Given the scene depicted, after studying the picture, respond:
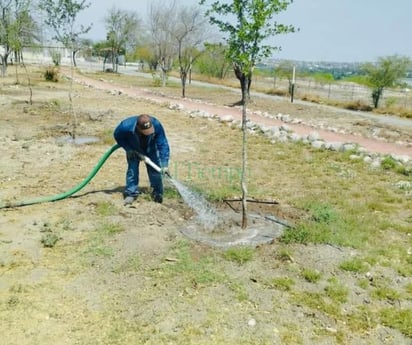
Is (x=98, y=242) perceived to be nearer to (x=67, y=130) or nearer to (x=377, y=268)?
(x=377, y=268)

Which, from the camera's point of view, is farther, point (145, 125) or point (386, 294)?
point (145, 125)

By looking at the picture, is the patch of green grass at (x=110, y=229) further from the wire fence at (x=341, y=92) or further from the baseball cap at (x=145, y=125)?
the wire fence at (x=341, y=92)

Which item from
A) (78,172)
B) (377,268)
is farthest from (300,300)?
(78,172)

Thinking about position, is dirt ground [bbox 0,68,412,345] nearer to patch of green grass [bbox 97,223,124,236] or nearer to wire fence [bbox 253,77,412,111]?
patch of green grass [bbox 97,223,124,236]

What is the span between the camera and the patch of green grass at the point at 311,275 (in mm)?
3968

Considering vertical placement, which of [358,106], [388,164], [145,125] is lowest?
[388,164]

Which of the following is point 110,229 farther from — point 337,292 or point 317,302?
point 337,292

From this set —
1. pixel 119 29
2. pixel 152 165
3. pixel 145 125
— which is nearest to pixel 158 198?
pixel 152 165

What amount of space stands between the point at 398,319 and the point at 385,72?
20701 mm

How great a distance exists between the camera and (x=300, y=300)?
3635mm

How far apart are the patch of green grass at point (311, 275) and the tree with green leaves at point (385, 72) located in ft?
63.8

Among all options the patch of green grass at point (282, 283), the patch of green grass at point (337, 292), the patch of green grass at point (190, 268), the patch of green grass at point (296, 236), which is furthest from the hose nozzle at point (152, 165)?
the patch of green grass at point (337, 292)

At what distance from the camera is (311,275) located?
3998mm

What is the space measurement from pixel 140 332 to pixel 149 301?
0.39 m
